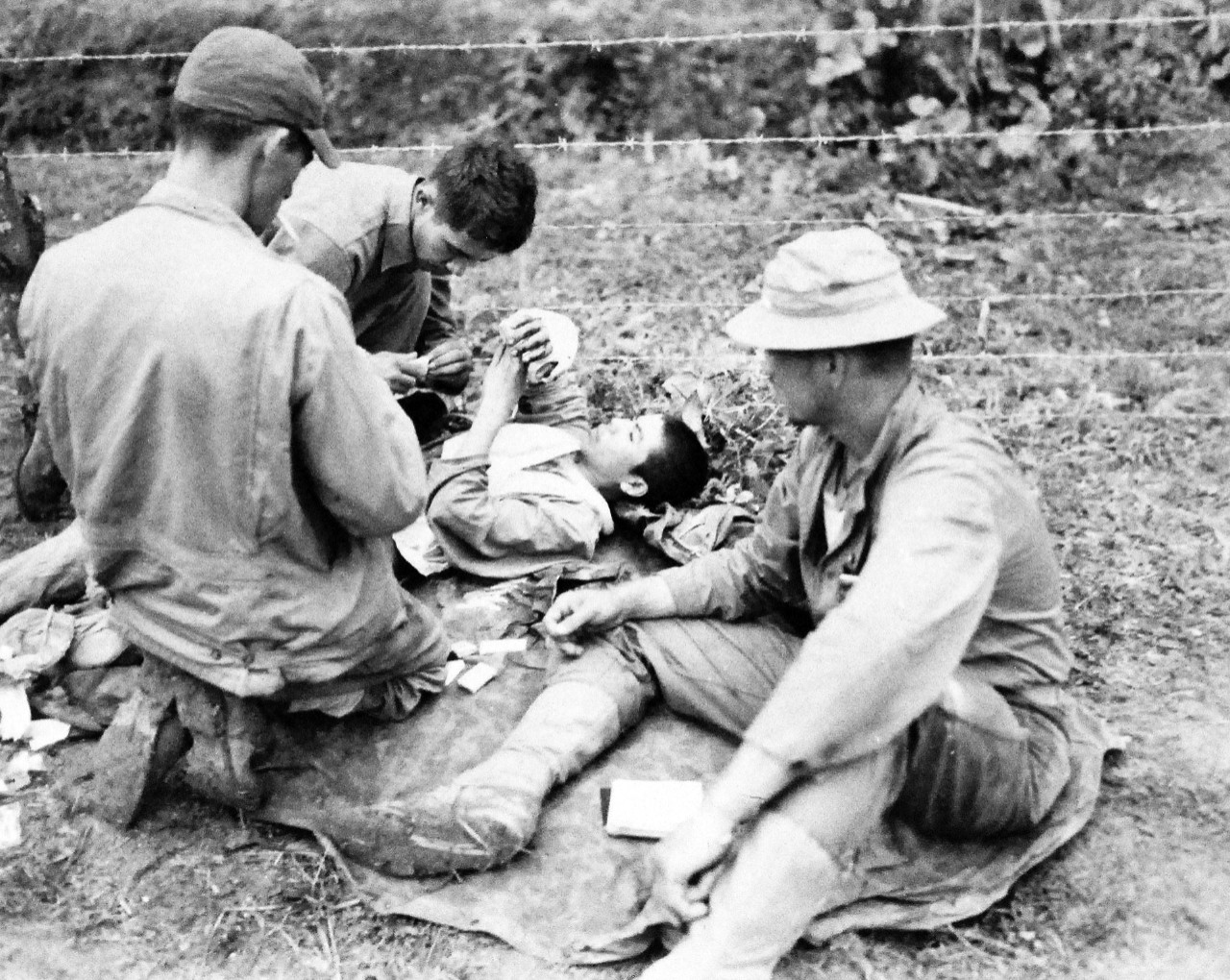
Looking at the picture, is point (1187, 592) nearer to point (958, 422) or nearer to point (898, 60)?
point (958, 422)

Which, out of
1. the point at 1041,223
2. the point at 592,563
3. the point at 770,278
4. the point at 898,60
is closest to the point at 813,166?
the point at 898,60

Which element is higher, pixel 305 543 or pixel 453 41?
pixel 453 41

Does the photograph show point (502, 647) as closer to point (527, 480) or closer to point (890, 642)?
point (527, 480)

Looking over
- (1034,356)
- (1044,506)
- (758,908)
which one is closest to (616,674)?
(758,908)

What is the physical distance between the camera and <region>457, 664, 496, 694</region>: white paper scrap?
399 centimetres

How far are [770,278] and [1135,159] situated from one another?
497 centimetres

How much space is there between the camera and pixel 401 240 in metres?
4.50

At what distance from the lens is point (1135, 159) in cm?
709

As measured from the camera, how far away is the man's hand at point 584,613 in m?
3.74

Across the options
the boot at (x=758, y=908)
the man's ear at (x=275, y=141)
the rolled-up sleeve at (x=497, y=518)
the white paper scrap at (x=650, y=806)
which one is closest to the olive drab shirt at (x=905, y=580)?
the boot at (x=758, y=908)

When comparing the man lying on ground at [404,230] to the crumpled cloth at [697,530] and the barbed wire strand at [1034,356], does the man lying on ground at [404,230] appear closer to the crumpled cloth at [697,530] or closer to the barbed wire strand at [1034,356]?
the crumpled cloth at [697,530]

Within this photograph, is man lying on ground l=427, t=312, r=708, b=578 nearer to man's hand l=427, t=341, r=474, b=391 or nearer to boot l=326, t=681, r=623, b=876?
man's hand l=427, t=341, r=474, b=391

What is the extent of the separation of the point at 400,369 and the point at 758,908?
231 cm

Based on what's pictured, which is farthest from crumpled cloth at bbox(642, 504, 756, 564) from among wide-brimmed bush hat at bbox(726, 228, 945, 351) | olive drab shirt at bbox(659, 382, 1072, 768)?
wide-brimmed bush hat at bbox(726, 228, 945, 351)
